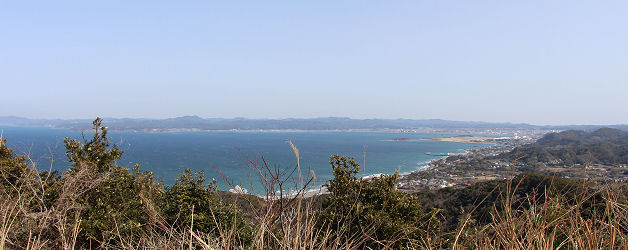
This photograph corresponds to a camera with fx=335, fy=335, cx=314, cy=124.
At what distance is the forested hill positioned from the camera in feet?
94.1

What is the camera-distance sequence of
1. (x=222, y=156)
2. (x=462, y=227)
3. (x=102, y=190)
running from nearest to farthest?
(x=462, y=227)
(x=102, y=190)
(x=222, y=156)

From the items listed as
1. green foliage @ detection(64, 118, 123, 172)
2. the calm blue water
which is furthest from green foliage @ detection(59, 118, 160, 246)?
the calm blue water

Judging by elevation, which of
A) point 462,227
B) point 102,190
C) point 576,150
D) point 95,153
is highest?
point 462,227

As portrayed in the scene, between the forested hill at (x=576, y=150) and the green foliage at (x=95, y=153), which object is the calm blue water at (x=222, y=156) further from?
the forested hill at (x=576, y=150)

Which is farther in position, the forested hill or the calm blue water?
the forested hill

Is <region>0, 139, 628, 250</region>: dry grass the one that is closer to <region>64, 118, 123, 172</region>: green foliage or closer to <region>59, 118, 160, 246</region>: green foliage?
<region>59, 118, 160, 246</region>: green foliage

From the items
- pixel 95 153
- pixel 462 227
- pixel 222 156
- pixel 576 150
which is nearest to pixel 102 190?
pixel 95 153

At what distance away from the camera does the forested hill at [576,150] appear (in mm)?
28667

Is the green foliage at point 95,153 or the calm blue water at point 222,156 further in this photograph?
the calm blue water at point 222,156

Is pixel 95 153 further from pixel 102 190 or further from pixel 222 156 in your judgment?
pixel 222 156

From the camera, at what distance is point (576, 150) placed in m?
48.3

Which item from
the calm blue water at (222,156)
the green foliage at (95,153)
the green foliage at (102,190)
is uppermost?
the green foliage at (95,153)

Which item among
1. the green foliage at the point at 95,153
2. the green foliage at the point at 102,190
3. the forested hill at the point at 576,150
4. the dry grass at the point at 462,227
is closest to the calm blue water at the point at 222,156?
the dry grass at the point at 462,227

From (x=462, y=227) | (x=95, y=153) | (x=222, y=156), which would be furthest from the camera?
(x=222, y=156)
